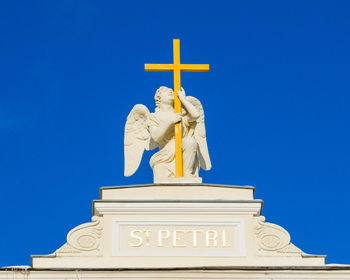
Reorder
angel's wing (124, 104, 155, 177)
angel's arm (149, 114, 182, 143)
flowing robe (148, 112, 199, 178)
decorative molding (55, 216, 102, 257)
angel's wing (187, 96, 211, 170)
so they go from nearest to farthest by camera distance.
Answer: decorative molding (55, 216, 102, 257) → flowing robe (148, 112, 199, 178) → angel's arm (149, 114, 182, 143) → angel's wing (124, 104, 155, 177) → angel's wing (187, 96, 211, 170)

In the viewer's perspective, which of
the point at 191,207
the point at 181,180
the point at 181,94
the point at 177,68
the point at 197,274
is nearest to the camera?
the point at 197,274

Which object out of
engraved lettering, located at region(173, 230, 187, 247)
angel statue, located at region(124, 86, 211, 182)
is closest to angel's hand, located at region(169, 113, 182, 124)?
angel statue, located at region(124, 86, 211, 182)

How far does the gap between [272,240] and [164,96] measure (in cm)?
405

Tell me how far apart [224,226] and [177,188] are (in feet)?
4.08

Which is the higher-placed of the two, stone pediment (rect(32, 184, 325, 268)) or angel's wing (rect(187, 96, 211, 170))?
angel's wing (rect(187, 96, 211, 170))

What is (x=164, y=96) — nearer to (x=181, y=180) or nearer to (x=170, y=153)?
(x=170, y=153)

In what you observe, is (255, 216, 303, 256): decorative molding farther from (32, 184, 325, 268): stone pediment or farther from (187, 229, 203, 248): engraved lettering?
(187, 229, 203, 248): engraved lettering

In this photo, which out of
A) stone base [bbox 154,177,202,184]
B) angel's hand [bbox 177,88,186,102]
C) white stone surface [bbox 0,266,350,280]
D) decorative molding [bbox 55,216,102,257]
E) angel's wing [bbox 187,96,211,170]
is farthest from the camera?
angel's wing [bbox 187,96,211,170]

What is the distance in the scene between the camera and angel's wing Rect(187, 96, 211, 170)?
24516 millimetres

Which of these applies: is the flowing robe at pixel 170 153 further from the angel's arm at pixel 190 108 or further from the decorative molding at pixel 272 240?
the decorative molding at pixel 272 240

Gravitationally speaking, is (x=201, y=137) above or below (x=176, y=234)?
above

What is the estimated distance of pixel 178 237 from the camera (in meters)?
22.5

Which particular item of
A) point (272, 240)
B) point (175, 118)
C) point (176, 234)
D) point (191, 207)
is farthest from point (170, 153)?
point (272, 240)

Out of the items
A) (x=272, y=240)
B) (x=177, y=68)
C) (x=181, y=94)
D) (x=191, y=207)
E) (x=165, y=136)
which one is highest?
(x=177, y=68)
